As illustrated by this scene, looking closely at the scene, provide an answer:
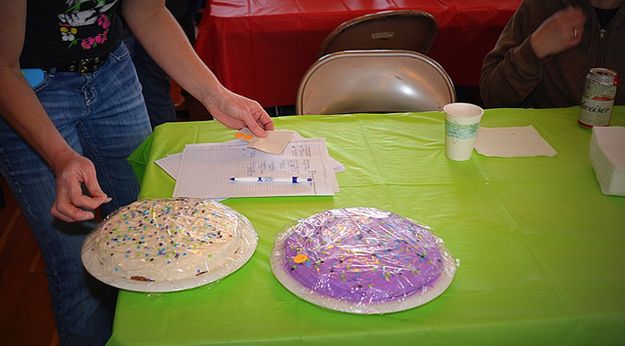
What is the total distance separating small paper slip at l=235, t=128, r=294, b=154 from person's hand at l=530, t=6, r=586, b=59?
2.48 feet

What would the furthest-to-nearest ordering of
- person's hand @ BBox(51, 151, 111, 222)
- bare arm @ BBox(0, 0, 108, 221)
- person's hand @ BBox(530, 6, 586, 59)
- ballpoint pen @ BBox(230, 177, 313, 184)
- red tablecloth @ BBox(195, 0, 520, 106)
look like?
red tablecloth @ BBox(195, 0, 520, 106) < person's hand @ BBox(530, 6, 586, 59) < ballpoint pen @ BBox(230, 177, 313, 184) < bare arm @ BBox(0, 0, 108, 221) < person's hand @ BBox(51, 151, 111, 222)

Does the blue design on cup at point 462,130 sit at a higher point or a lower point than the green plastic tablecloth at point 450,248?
higher

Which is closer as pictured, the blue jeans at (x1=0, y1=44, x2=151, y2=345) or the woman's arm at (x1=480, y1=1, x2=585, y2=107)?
the blue jeans at (x1=0, y1=44, x2=151, y2=345)

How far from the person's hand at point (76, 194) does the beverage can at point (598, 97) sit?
1061mm

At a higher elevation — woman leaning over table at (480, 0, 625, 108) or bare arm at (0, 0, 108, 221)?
bare arm at (0, 0, 108, 221)

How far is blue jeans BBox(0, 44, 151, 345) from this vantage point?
49.6 inches

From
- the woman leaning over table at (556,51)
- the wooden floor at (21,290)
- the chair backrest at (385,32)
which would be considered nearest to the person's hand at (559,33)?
the woman leaning over table at (556,51)

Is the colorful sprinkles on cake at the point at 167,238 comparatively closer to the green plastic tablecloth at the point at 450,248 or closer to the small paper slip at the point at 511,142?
the green plastic tablecloth at the point at 450,248

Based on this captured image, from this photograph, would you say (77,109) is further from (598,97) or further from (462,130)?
(598,97)

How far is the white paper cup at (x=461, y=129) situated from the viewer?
3.98ft

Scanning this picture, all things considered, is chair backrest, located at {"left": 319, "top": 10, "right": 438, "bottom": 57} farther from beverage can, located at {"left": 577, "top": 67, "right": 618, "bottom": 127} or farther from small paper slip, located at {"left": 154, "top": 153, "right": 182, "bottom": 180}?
small paper slip, located at {"left": 154, "top": 153, "right": 182, "bottom": 180}

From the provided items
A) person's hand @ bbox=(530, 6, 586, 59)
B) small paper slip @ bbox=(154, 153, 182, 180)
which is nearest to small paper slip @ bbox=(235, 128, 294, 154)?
small paper slip @ bbox=(154, 153, 182, 180)

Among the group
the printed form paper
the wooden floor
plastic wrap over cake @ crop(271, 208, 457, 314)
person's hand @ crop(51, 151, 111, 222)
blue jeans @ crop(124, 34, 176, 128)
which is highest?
person's hand @ crop(51, 151, 111, 222)

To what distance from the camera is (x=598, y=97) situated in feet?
4.38
